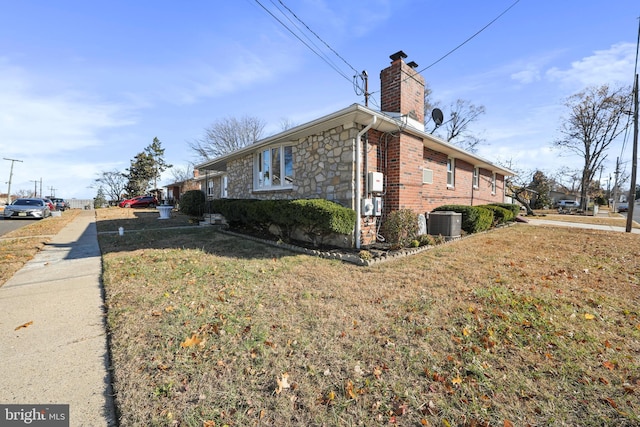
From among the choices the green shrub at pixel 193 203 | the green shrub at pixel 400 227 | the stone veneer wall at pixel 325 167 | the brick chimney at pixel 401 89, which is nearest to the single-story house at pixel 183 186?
the green shrub at pixel 193 203

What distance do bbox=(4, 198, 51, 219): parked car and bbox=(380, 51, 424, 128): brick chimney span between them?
21476 mm

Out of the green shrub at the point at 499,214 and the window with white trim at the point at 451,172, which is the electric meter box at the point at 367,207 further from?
the green shrub at the point at 499,214

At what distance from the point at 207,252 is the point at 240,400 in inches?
199

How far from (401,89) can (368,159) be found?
8.65ft

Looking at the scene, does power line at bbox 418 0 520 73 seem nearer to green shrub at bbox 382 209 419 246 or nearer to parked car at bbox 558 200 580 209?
green shrub at bbox 382 209 419 246

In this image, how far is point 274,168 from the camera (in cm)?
962

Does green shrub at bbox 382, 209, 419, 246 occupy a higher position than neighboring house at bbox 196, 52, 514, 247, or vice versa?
neighboring house at bbox 196, 52, 514, 247

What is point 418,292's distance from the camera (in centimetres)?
387

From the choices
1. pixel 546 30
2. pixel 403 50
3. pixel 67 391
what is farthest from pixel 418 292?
pixel 546 30

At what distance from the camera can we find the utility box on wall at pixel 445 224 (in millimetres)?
7812

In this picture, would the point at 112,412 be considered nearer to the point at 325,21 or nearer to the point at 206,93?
the point at 325,21

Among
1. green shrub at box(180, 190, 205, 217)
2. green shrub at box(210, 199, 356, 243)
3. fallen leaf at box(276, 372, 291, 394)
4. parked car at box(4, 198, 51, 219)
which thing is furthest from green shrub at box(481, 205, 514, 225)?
parked car at box(4, 198, 51, 219)

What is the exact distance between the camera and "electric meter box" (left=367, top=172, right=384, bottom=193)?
6.65m

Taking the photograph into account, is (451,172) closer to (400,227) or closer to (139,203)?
(400,227)
